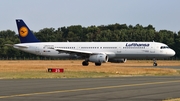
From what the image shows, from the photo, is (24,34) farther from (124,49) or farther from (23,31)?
(124,49)

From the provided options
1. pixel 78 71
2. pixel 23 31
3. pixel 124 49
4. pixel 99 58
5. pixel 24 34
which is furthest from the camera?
pixel 23 31

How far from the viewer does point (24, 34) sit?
242 feet

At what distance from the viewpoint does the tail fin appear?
240 feet

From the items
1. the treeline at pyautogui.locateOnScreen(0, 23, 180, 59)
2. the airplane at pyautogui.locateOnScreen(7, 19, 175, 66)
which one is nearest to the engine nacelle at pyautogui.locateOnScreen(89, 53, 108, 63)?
the airplane at pyautogui.locateOnScreen(7, 19, 175, 66)

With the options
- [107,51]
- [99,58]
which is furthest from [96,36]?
[99,58]

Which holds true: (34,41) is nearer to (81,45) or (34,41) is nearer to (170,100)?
(81,45)

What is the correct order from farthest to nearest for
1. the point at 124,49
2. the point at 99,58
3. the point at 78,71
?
→ the point at 124,49 → the point at 99,58 → the point at 78,71

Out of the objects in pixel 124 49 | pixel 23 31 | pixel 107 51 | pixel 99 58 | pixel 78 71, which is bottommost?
pixel 78 71

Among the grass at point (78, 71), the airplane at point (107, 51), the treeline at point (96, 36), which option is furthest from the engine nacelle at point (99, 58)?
the treeline at point (96, 36)

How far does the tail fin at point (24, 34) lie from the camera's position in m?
73.2

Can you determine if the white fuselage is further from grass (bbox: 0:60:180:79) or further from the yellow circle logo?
grass (bbox: 0:60:180:79)

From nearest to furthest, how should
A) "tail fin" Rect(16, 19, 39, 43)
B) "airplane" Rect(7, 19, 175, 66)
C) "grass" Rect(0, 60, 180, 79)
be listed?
"grass" Rect(0, 60, 180, 79) → "airplane" Rect(7, 19, 175, 66) → "tail fin" Rect(16, 19, 39, 43)

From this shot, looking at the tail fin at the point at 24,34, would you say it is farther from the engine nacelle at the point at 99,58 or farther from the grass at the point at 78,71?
the grass at the point at 78,71

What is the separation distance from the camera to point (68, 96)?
19266 mm
